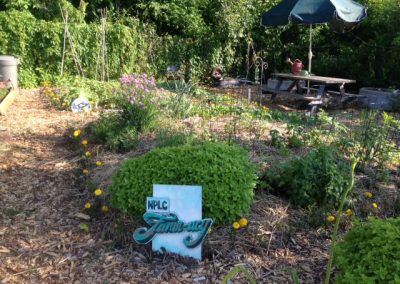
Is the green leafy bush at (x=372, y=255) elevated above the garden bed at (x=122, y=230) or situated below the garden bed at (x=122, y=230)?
above

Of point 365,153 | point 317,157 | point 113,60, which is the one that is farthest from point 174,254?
point 113,60

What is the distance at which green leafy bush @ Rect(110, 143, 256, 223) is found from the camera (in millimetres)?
3033

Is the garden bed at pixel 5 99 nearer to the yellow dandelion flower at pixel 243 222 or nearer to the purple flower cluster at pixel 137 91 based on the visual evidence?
the purple flower cluster at pixel 137 91

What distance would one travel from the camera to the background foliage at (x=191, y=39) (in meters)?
11.0

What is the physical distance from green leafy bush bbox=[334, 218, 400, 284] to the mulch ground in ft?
1.58

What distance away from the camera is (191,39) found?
43.2ft

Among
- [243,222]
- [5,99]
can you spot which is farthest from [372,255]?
[5,99]

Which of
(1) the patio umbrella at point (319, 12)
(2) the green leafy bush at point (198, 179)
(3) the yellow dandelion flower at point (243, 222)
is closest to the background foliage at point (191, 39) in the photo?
(1) the patio umbrella at point (319, 12)

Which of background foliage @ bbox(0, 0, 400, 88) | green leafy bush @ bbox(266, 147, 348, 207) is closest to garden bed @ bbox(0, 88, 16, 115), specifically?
background foliage @ bbox(0, 0, 400, 88)

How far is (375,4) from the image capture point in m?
11.7

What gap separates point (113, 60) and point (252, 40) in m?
3.93

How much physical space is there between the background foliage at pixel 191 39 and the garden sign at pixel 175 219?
27.6 feet

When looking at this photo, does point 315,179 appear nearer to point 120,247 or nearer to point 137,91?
point 120,247

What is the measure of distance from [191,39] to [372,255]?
11.6 metres
